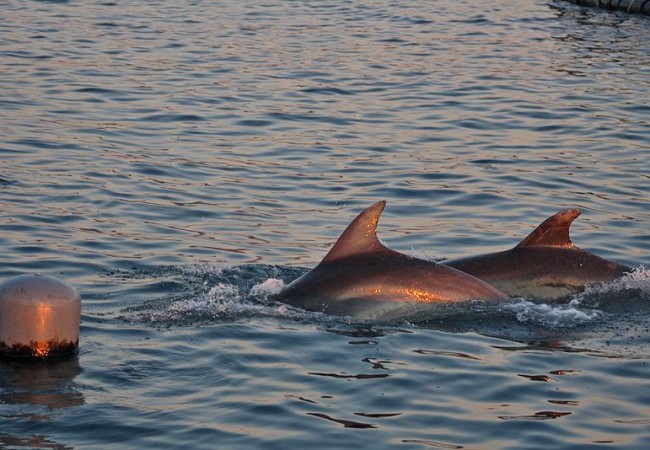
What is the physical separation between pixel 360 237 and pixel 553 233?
194 centimetres

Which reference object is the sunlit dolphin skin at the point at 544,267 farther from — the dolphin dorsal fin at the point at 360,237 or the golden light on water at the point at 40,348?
the golden light on water at the point at 40,348

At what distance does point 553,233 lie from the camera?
12359 mm

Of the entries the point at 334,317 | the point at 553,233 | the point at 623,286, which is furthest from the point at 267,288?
the point at 623,286

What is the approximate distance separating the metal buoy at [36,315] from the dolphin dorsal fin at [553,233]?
4358 mm

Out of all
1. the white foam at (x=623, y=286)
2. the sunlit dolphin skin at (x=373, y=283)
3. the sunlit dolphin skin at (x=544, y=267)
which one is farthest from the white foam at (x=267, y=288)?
the white foam at (x=623, y=286)

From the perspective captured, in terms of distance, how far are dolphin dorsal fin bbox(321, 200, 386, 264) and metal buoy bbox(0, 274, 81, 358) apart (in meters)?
2.45

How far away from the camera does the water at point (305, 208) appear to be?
9328 millimetres

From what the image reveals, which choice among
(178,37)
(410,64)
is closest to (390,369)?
(410,64)

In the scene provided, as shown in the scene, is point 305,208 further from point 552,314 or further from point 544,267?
point 552,314

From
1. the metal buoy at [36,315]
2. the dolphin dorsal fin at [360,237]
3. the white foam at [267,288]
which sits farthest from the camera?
the white foam at [267,288]

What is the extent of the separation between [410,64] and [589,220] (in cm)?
1112

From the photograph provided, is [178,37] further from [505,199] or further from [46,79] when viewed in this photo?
[505,199]

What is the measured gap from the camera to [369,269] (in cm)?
1155

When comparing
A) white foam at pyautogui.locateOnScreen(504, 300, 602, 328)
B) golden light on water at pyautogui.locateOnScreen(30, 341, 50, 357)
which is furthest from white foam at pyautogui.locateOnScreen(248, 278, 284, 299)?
golden light on water at pyautogui.locateOnScreen(30, 341, 50, 357)
